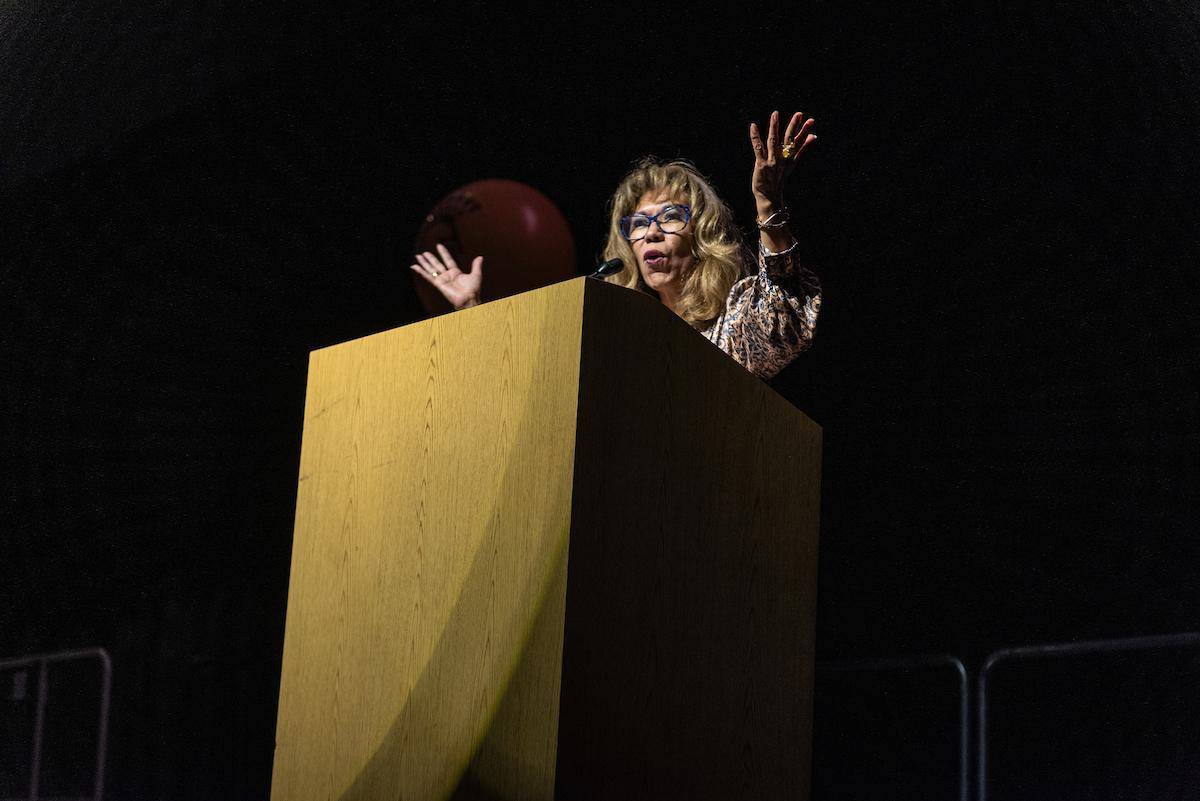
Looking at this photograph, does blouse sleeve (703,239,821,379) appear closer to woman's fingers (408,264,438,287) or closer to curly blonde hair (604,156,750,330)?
curly blonde hair (604,156,750,330)

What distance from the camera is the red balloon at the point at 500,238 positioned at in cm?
225

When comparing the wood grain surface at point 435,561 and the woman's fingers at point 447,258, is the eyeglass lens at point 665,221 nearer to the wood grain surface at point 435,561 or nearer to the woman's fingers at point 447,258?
the woman's fingers at point 447,258

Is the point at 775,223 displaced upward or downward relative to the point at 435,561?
upward

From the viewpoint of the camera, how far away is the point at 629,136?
2920 millimetres

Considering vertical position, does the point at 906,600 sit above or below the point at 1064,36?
below

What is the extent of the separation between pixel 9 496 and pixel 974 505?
270 centimetres

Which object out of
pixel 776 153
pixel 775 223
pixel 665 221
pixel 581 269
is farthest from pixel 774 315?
pixel 581 269

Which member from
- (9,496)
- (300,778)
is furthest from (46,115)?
(300,778)

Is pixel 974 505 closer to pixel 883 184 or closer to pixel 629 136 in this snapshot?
pixel 883 184

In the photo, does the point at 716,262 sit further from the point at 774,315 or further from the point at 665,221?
the point at 774,315

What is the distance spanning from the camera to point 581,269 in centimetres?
287

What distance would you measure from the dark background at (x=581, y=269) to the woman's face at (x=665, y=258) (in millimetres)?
540

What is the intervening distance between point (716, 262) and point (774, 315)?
326 millimetres

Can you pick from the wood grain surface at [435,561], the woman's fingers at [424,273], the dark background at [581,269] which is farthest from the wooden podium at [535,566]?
the dark background at [581,269]
